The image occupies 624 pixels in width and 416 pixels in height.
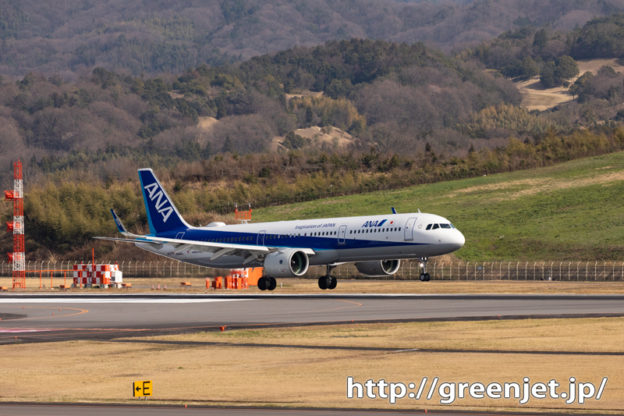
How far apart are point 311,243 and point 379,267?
511 centimetres

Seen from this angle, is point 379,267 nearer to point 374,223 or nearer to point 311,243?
point 374,223

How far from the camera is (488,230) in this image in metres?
116

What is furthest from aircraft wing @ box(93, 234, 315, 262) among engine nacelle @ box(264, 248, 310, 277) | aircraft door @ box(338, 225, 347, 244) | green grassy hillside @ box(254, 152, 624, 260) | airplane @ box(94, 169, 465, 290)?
green grassy hillside @ box(254, 152, 624, 260)

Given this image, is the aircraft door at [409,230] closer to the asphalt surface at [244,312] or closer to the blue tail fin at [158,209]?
the asphalt surface at [244,312]

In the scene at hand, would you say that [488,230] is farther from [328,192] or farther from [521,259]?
[328,192]

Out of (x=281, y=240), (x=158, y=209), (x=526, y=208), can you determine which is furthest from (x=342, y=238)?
(x=526, y=208)

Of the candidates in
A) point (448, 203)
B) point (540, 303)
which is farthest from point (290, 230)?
point (448, 203)

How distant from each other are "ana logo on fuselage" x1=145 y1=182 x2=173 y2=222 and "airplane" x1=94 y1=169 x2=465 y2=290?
82mm

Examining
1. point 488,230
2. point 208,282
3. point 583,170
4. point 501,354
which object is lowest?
point 501,354

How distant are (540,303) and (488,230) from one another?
67.8 m

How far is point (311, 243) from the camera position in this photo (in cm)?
6781

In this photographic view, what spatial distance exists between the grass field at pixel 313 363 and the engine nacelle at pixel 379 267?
3129cm

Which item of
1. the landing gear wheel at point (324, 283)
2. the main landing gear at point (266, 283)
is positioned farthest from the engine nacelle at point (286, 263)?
the landing gear wheel at point (324, 283)

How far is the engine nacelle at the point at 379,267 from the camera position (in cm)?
6838
